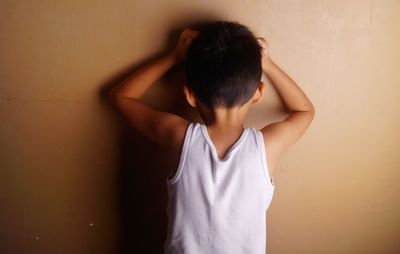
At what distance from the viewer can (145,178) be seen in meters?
0.86

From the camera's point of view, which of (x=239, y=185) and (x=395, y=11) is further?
(x=395, y=11)

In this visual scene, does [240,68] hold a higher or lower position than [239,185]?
higher

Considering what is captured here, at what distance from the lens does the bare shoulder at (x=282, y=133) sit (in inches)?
26.7

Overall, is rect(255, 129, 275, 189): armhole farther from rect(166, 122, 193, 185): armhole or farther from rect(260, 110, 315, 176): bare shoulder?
rect(166, 122, 193, 185): armhole

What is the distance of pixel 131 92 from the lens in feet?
2.43

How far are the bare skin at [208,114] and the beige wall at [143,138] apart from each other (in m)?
0.05

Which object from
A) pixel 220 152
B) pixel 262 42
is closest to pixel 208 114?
pixel 220 152

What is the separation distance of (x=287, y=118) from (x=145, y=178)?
41 cm

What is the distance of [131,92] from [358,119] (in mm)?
606

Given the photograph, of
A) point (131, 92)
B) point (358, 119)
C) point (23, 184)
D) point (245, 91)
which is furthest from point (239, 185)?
point (23, 184)

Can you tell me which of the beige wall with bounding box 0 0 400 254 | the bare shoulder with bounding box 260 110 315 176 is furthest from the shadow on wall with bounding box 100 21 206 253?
the bare shoulder with bounding box 260 110 315 176

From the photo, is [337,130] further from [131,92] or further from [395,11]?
[131,92]

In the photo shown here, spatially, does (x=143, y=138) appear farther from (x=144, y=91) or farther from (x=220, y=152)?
(x=220, y=152)

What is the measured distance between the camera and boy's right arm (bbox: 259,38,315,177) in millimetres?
685
